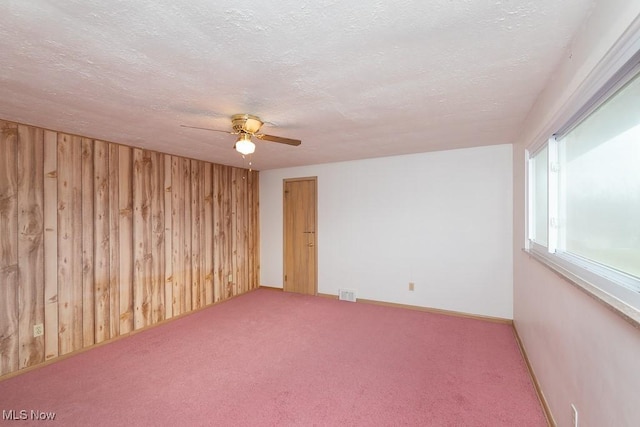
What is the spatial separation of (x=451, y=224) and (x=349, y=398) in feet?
8.94

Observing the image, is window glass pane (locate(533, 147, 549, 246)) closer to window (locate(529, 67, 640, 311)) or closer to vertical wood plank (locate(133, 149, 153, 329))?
window (locate(529, 67, 640, 311))

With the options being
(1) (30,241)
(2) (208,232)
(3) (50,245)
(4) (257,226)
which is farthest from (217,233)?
(1) (30,241)

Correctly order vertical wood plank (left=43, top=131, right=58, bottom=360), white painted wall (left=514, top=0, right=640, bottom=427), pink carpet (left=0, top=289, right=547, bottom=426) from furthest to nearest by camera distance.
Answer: vertical wood plank (left=43, top=131, right=58, bottom=360) → pink carpet (left=0, top=289, right=547, bottom=426) → white painted wall (left=514, top=0, right=640, bottom=427)

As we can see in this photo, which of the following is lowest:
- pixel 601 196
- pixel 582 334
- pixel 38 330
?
pixel 38 330

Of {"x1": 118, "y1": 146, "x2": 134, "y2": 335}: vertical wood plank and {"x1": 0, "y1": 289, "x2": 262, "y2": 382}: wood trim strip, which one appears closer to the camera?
{"x1": 0, "y1": 289, "x2": 262, "y2": 382}: wood trim strip

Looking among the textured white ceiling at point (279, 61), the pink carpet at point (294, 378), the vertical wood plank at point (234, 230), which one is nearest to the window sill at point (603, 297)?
the pink carpet at point (294, 378)

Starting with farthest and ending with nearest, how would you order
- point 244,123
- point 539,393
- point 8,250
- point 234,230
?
1. point 234,230
2. point 8,250
3. point 244,123
4. point 539,393

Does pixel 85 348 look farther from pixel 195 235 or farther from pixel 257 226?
pixel 257 226

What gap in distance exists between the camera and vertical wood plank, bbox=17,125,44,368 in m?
2.56

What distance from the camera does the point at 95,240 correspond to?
3.11 metres

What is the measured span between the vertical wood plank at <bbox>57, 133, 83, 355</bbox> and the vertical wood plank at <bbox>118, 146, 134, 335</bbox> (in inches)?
15.5

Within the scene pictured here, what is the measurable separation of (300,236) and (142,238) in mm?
2456

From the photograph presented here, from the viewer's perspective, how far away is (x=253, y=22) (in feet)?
4.09

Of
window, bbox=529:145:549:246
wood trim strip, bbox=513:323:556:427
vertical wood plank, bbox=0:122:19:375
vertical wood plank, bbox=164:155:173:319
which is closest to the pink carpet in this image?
wood trim strip, bbox=513:323:556:427
